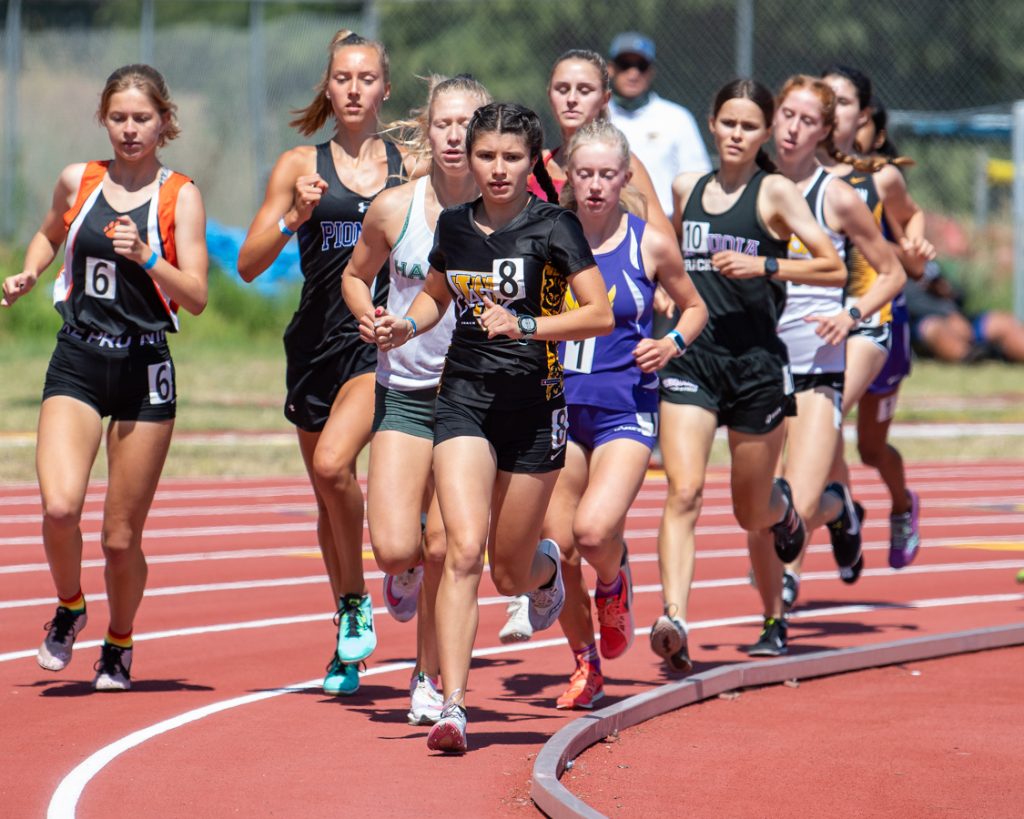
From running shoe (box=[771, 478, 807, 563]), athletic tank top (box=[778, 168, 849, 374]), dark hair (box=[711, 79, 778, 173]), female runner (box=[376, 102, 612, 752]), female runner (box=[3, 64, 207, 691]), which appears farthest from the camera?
athletic tank top (box=[778, 168, 849, 374])

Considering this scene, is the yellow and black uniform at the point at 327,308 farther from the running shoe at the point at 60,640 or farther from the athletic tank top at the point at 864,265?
the athletic tank top at the point at 864,265

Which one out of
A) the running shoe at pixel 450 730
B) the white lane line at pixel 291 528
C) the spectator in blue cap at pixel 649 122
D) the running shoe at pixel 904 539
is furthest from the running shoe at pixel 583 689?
the spectator in blue cap at pixel 649 122

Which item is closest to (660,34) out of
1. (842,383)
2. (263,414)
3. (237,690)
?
(263,414)

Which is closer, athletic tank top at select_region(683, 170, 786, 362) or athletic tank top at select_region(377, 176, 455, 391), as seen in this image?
athletic tank top at select_region(377, 176, 455, 391)

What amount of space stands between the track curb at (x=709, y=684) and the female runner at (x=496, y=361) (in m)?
0.45

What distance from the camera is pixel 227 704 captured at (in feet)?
24.6

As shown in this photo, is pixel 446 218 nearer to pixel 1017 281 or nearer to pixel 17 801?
pixel 17 801

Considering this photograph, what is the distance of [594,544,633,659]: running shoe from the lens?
24.9 feet

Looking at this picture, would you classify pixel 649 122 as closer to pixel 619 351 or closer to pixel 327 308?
pixel 327 308

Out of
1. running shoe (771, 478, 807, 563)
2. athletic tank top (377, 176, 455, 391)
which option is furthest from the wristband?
running shoe (771, 478, 807, 563)

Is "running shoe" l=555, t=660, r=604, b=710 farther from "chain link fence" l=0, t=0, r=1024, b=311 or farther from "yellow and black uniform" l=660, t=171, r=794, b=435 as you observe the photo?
"chain link fence" l=0, t=0, r=1024, b=311

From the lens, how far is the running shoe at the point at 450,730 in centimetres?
642

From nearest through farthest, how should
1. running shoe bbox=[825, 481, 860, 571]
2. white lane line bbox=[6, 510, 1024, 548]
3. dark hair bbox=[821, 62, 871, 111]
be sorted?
1. running shoe bbox=[825, 481, 860, 571]
2. dark hair bbox=[821, 62, 871, 111]
3. white lane line bbox=[6, 510, 1024, 548]

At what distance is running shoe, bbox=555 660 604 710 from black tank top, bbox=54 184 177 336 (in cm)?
220
